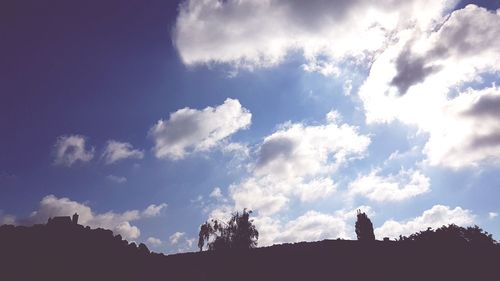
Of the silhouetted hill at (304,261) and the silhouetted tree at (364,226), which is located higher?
the silhouetted tree at (364,226)

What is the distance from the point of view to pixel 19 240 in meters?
16.2

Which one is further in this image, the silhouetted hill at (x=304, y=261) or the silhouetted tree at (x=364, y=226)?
the silhouetted tree at (x=364, y=226)

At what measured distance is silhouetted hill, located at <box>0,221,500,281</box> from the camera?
62.7 feet

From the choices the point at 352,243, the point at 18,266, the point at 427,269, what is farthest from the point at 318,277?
the point at 18,266

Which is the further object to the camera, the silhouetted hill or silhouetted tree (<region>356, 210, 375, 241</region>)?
silhouetted tree (<region>356, 210, 375, 241</region>)

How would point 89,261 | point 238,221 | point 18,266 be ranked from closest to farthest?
point 18,266
point 89,261
point 238,221

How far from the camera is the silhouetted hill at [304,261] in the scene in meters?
19.1

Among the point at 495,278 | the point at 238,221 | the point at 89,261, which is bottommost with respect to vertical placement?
the point at 495,278

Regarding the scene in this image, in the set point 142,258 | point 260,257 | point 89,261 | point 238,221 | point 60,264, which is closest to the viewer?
point 60,264

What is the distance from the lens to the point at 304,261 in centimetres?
2297

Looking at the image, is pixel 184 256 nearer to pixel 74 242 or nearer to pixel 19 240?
pixel 74 242

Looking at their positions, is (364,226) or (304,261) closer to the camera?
(304,261)

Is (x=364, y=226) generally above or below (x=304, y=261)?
above

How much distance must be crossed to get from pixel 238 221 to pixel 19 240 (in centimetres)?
3840
